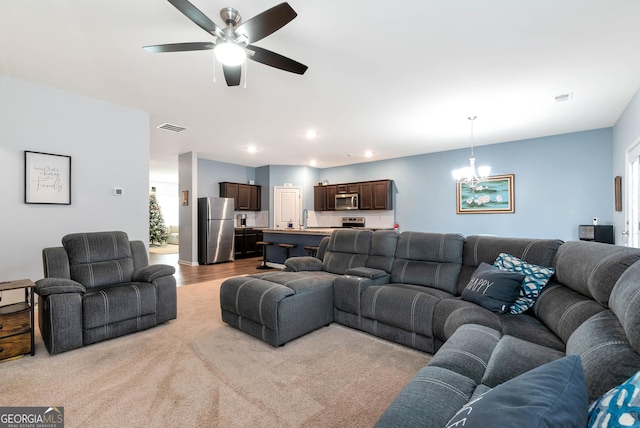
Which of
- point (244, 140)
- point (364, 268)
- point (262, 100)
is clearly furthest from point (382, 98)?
point (244, 140)

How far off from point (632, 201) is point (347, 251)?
3.86 meters

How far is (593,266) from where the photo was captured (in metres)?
1.59

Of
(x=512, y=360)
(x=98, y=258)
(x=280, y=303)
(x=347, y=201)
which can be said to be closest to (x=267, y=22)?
(x=280, y=303)

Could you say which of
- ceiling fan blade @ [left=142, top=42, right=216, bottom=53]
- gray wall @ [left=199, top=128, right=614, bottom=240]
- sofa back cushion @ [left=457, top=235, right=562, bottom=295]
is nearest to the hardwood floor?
gray wall @ [left=199, top=128, right=614, bottom=240]

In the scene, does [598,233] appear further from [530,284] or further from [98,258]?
[98,258]

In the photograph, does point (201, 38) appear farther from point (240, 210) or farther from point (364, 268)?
point (240, 210)

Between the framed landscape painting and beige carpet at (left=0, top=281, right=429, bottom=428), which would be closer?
beige carpet at (left=0, top=281, right=429, bottom=428)

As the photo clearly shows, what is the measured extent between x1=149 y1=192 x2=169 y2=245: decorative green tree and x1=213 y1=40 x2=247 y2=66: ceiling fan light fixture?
10.3m

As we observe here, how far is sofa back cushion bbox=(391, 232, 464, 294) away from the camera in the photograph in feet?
8.95

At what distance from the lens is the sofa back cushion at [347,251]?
11.3 feet

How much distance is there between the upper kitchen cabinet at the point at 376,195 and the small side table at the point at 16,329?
644cm

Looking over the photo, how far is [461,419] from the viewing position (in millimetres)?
715

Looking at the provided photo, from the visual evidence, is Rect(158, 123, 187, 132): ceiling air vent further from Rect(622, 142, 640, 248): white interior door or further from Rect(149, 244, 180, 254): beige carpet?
Rect(622, 142, 640, 248): white interior door

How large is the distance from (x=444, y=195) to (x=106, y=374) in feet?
21.4
